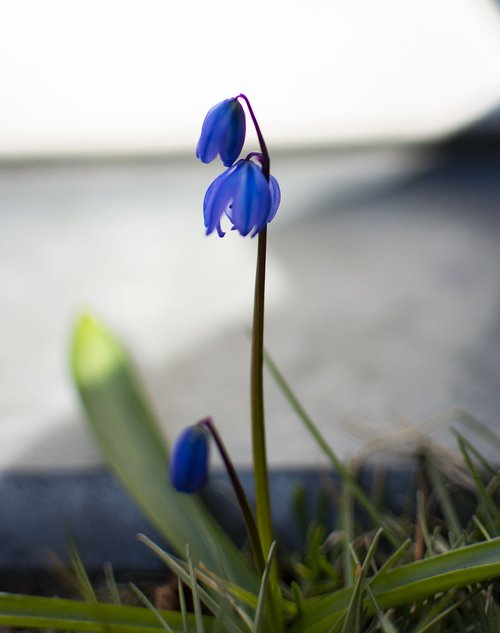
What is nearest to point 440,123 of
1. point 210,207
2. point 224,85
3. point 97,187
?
point 224,85

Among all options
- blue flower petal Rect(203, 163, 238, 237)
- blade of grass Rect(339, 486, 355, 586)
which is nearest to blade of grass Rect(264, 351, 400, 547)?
blade of grass Rect(339, 486, 355, 586)

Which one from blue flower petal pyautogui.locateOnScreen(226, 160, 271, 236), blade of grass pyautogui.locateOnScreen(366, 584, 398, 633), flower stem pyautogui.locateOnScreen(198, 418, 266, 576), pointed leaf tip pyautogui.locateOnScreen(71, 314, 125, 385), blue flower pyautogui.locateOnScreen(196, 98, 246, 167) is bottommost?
blade of grass pyautogui.locateOnScreen(366, 584, 398, 633)

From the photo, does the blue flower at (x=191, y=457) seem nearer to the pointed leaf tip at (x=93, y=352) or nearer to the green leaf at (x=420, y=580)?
the green leaf at (x=420, y=580)

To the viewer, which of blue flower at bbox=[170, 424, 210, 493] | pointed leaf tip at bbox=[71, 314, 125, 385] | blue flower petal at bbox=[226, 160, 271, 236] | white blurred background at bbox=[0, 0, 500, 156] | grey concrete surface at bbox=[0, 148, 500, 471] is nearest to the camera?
blue flower petal at bbox=[226, 160, 271, 236]

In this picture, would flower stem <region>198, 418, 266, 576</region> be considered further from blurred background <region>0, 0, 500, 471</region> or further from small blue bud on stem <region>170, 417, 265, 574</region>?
blurred background <region>0, 0, 500, 471</region>

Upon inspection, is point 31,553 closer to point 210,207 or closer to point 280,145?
point 210,207

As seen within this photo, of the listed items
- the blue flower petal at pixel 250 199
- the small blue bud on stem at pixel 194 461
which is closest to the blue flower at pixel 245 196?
the blue flower petal at pixel 250 199
